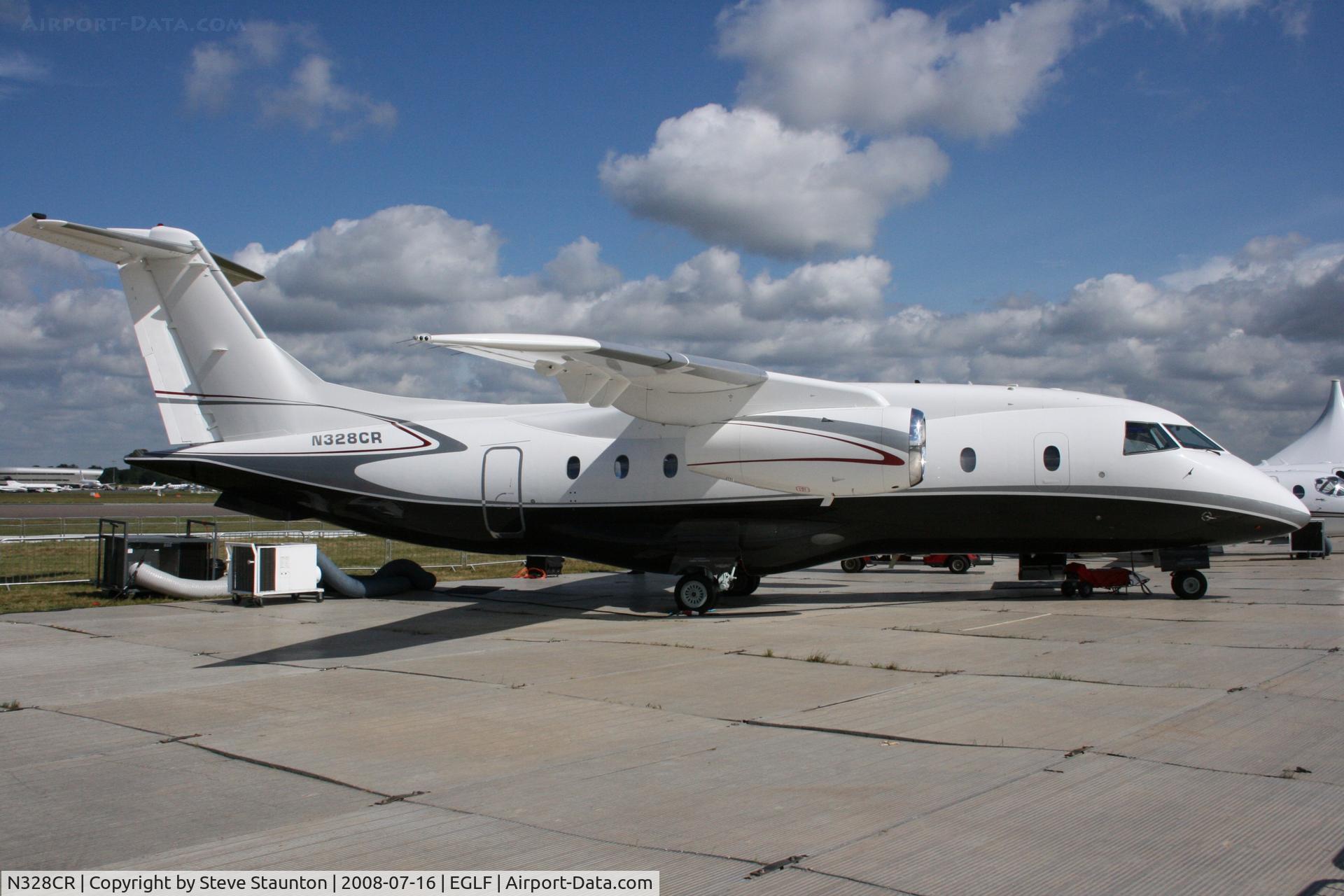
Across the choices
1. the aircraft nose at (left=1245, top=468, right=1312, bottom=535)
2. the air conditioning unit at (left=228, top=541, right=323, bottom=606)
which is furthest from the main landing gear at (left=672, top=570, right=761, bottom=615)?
the aircraft nose at (left=1245, top=468, right=1312, bottom=535)

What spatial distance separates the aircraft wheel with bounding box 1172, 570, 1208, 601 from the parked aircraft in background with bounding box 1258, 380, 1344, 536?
952 cm

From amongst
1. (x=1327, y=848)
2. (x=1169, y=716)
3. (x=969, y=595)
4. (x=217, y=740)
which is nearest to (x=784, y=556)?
(x=969, y=595)

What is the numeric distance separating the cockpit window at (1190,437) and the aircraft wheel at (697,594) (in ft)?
24.2

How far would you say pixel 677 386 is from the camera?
13.8 metres

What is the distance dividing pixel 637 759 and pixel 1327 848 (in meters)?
3.72

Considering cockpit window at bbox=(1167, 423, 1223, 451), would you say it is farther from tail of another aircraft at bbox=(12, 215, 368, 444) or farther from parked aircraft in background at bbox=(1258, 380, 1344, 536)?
tail of another aircraft at bbox=(12, 215, 368, 444)

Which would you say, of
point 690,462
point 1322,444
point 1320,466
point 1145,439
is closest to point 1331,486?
point 1320,466

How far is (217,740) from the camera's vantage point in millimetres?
7125

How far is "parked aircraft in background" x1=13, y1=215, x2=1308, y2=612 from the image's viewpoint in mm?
13859

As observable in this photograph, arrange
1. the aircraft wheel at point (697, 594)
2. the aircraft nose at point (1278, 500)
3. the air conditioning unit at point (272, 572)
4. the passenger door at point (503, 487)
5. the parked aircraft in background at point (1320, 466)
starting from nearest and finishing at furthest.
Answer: the aircraft nose at point (1278, 500), the aircraft wheel at point (697, 594), the passenger door at point (503, 487), the air conditioning unit at point (272, 572), the parked aircraft in background at point (1320, 466)

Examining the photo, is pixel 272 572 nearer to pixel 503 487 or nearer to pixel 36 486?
pixel 503 487

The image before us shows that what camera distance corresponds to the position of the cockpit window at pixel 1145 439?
1472 centimetres

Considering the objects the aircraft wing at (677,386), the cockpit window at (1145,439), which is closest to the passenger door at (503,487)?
the aircraft wing at (677,386)

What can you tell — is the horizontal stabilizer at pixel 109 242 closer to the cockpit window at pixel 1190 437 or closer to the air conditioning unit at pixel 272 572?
the air conditioning unit at pixel 272 572
